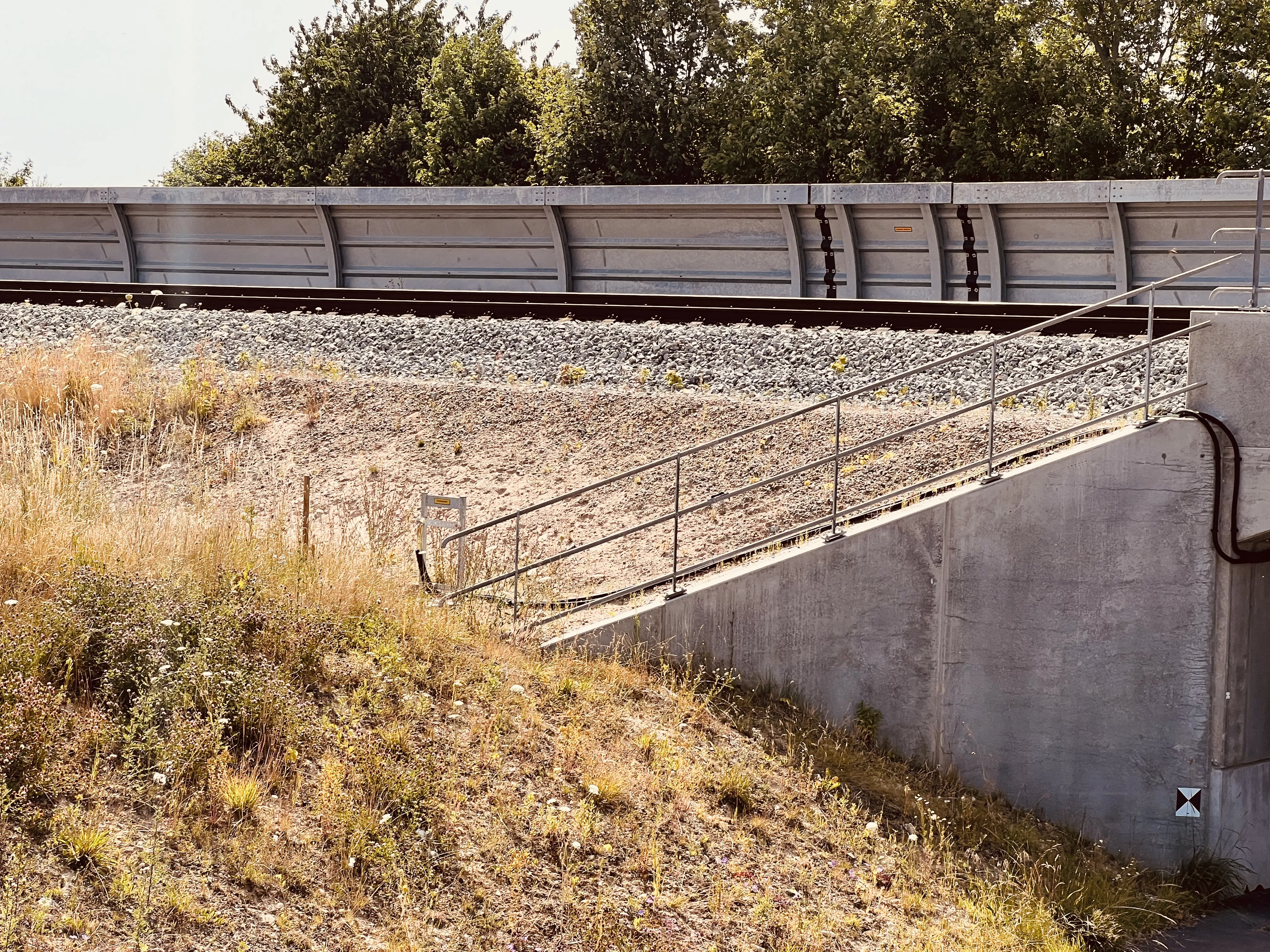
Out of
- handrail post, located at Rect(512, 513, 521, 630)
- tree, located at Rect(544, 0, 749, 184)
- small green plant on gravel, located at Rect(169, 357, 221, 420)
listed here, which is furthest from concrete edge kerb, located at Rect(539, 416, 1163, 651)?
tree, located at Rect(544, 0, 749, 184)

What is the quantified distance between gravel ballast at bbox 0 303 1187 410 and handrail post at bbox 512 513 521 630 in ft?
11.3

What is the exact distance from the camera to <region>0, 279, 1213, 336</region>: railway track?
1347cm

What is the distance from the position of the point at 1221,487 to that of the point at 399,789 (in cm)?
599

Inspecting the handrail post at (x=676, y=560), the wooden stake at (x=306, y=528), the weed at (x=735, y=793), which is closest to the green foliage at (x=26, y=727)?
the wooden stake at (x=306, y=528)

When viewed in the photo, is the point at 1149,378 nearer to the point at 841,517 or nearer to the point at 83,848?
the point at 841,517

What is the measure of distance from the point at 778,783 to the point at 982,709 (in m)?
1.98

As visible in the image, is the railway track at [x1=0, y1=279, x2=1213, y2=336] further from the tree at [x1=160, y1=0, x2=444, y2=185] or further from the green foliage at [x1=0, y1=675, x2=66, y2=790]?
the tree at [x1=160, y1=0, x2=444, y2=185]

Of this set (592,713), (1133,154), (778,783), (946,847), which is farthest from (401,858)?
(1133,154)

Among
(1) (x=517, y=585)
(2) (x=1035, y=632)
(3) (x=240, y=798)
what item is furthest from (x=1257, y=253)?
(3) (x=240, y=798)

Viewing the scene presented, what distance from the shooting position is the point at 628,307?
50.4 ft

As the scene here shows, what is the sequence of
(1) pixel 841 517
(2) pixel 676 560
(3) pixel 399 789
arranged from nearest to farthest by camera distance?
1. (3) pixel 399 789
2. (1) pixel 841 517
3. (2) pixel 676 560

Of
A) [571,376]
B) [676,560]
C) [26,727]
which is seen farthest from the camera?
[571,376]

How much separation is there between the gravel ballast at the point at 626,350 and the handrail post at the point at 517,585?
3.44m

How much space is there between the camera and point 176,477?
41.3 ft
